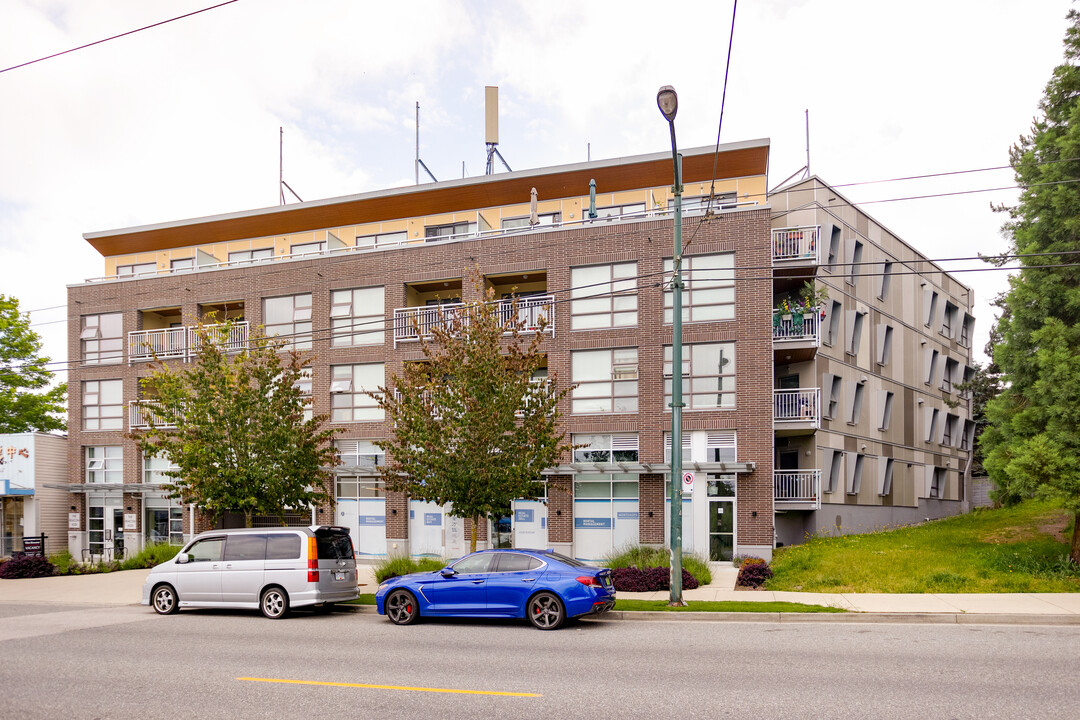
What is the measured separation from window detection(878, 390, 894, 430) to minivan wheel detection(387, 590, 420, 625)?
2466 centimetres

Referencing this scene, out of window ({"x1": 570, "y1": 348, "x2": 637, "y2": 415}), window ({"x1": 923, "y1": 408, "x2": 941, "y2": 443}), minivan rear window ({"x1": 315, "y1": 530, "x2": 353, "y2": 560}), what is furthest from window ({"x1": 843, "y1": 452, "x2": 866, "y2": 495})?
minivan rear window ({"x1": 315, "y1": 530, "x2": 353, "y2": 560})

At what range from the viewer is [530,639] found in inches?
516

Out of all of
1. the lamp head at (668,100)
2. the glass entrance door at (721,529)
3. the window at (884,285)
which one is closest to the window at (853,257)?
the window at (884,285)

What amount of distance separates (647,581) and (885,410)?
66.0ft

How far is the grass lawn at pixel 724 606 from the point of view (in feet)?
50.8

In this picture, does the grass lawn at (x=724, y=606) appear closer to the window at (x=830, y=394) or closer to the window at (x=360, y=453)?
the window at (x=830, y=394)

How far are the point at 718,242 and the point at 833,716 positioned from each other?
1976 cm

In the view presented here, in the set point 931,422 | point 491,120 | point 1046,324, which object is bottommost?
point 931,422

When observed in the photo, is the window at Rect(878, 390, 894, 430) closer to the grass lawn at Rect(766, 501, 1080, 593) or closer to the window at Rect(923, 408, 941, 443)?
the window at Rect(923, 408, 941, 443)

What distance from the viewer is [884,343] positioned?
34.6 meters

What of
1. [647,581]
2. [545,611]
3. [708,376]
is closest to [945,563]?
[647,581]

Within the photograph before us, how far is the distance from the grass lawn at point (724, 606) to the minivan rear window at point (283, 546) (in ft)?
21.8

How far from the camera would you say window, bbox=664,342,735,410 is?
25.8 metres

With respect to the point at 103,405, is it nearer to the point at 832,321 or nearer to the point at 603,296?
the point at 603,296
